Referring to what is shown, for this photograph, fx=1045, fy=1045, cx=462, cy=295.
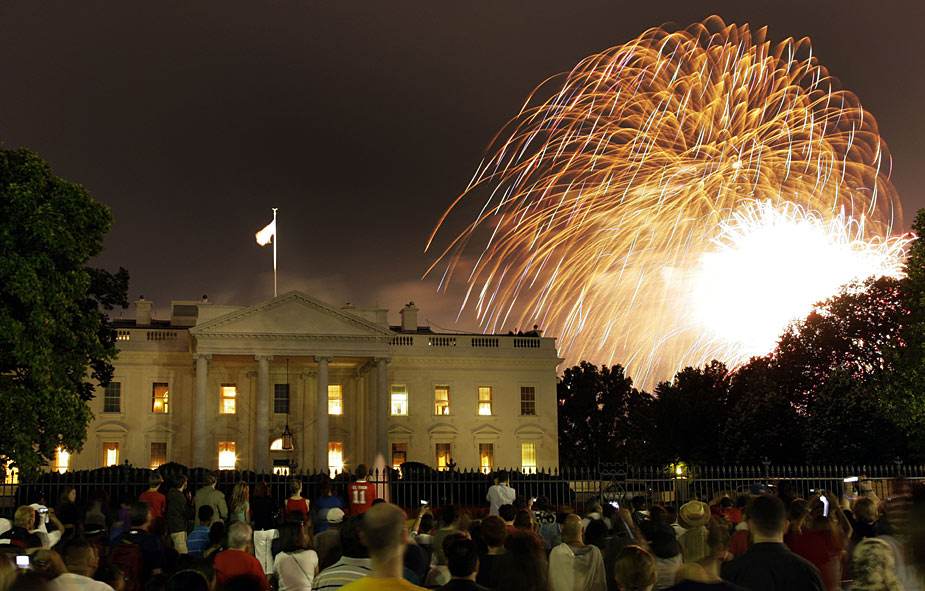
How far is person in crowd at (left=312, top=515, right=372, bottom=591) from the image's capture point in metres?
6.75

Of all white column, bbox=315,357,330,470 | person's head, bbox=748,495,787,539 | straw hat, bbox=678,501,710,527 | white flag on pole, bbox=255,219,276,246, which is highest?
white flag on pole, bbox=255,219,276,246

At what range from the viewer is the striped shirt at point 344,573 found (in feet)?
22.1

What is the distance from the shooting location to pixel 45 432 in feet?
94.1

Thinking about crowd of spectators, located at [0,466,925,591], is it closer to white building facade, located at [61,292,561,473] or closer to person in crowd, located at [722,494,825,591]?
person in crowd, located at [722,494,825,591]

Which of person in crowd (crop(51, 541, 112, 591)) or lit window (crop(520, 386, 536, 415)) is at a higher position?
lit window (crop(520, 386, 536, 415))

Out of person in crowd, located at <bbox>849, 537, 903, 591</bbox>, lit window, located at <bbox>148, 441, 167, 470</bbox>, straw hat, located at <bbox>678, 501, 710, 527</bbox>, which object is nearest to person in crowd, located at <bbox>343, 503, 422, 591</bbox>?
person in crowd, located at <bbox>849, 537, 903, 591</bbox>

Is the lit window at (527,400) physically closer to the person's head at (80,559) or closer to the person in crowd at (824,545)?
the person in crowd at (824,545)

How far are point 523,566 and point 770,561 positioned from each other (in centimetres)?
169

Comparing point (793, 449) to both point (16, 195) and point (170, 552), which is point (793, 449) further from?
point (170, 552)

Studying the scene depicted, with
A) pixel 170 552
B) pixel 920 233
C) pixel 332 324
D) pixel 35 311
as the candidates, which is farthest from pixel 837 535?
pixel 332 324

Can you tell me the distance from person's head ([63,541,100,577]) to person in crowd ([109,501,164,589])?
5.48 feet

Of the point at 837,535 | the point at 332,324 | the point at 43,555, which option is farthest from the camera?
the point at 332,324

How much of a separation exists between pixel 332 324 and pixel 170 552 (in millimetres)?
39579

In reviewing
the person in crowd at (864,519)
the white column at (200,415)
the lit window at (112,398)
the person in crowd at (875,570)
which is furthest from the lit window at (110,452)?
the person in crowd at (875,570)
